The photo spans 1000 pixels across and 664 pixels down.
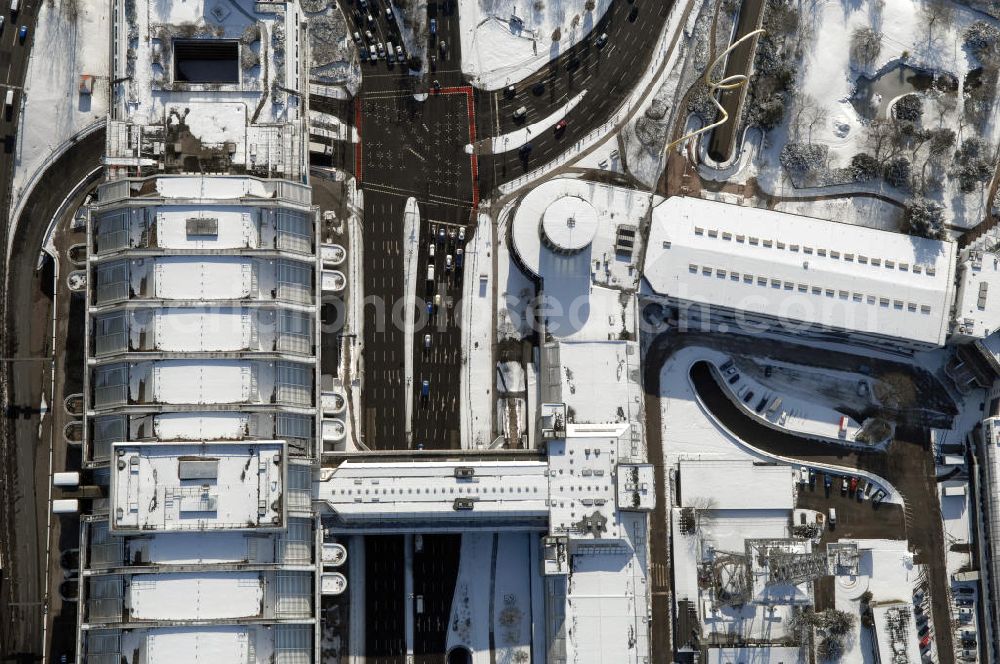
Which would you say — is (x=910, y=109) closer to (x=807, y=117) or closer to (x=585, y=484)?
(x=807, y=117)

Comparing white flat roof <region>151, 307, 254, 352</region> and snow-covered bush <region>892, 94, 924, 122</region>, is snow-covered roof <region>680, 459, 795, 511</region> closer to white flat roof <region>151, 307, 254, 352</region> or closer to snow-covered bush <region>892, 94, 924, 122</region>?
snow-covered bush <region>892, 94, 924, 122</region>

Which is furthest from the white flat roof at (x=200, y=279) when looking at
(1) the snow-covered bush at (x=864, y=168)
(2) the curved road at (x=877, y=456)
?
(1) the snow-covered bush at (x=864, y=168)

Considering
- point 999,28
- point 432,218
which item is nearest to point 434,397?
point 432,218

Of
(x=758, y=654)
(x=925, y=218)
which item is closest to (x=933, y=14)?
(x=925, y=218)

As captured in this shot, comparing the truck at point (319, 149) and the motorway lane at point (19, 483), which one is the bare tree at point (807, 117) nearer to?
the truck at point (319, 149)

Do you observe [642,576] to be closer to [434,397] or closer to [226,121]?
[434,397]

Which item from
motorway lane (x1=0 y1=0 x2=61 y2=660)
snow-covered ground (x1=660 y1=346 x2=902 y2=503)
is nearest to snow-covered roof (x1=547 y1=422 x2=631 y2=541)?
snow-covered ground (x1=660 y1=346 x2=902 y2=503)
